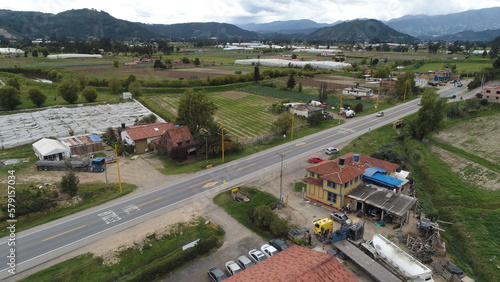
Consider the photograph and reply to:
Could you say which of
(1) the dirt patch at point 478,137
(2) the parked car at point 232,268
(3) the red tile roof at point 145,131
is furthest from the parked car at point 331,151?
(2) the parked car at point 232,268

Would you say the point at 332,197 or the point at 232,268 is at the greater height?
the point at 332,197

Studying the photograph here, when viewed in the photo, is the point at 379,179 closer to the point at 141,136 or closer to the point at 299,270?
the point at 299,270

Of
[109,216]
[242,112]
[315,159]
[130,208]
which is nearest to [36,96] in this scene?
[242,112]

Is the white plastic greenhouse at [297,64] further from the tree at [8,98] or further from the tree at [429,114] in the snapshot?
the tree at [8,98]

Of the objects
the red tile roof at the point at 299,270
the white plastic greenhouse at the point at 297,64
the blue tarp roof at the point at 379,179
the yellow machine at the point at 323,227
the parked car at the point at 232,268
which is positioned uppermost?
the white plastic greenhouse at the point at 297,64

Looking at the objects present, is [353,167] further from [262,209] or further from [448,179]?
[448,179]

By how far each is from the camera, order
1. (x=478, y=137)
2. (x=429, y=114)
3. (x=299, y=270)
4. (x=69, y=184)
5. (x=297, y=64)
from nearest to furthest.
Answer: (x=299, y=270), (x=69, y=184), (x=429, y=114), (x=478, y=137), (x=297, y=64)

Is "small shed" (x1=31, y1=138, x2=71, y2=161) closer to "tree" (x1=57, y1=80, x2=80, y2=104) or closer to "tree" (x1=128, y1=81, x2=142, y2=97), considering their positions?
"tree" (x1=57, y1=80, x2=80, y2=104)

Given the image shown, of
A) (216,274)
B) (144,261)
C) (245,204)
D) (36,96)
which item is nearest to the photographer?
(216,274)

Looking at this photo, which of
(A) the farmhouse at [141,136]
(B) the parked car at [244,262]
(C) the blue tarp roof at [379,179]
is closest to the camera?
(B) the parked car at [244,262]
